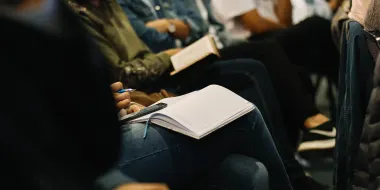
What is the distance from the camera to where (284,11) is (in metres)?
2.58

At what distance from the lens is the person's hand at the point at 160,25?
2244mm

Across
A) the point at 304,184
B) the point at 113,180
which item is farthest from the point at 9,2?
the point at 304,184

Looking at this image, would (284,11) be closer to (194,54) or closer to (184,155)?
(194,54)

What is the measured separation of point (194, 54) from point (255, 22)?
2.03ft

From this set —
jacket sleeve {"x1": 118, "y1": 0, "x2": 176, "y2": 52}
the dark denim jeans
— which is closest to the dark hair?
the dark denim jeans

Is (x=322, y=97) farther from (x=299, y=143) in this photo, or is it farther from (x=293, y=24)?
(x=299, y=143)

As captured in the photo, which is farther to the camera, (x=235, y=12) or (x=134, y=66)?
(x=235, y=12)

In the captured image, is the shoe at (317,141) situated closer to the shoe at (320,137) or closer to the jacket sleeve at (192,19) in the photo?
the shoe at (320,137)

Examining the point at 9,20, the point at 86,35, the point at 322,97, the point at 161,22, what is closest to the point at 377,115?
the point at 86,35

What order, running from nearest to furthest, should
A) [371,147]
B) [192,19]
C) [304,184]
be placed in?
[371,147] < [304,184] < [192,19]

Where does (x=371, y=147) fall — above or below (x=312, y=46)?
above

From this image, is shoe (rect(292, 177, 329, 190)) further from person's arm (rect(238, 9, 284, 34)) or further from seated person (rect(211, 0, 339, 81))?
person's arm (rect(238, 9, 284, 34))

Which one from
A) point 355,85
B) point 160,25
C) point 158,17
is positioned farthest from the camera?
point 158,17

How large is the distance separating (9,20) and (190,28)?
1.79 meters
